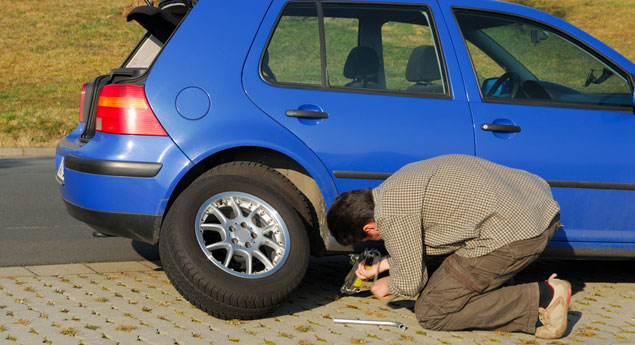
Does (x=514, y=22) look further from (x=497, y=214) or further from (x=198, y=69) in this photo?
(x=198, y=69)

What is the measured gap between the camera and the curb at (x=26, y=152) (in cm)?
1341

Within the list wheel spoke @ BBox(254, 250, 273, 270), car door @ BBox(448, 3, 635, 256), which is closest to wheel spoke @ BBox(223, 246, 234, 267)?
wheel spoke @ BBox(254, 250, 273, 270)

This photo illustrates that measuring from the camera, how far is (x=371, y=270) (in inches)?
175

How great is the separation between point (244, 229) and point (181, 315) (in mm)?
566

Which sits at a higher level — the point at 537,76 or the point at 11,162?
the point at 537,76

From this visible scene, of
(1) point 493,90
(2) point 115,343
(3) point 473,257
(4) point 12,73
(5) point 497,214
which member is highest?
(1) point 493,90

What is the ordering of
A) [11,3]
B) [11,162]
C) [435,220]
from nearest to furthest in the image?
[435,220], [11,162], [11,3]

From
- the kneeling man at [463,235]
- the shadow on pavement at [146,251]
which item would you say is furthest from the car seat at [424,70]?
the shadow on pavement at [146,251]

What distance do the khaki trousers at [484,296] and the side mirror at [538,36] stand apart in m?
1.35

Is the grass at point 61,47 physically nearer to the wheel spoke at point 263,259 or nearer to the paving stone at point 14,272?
the paving stone at point 14,272

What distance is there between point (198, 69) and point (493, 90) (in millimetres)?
1713

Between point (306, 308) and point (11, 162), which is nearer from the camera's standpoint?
point (306, 308)

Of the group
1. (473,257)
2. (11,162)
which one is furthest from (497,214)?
(11,162)

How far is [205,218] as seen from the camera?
425 centimetres
